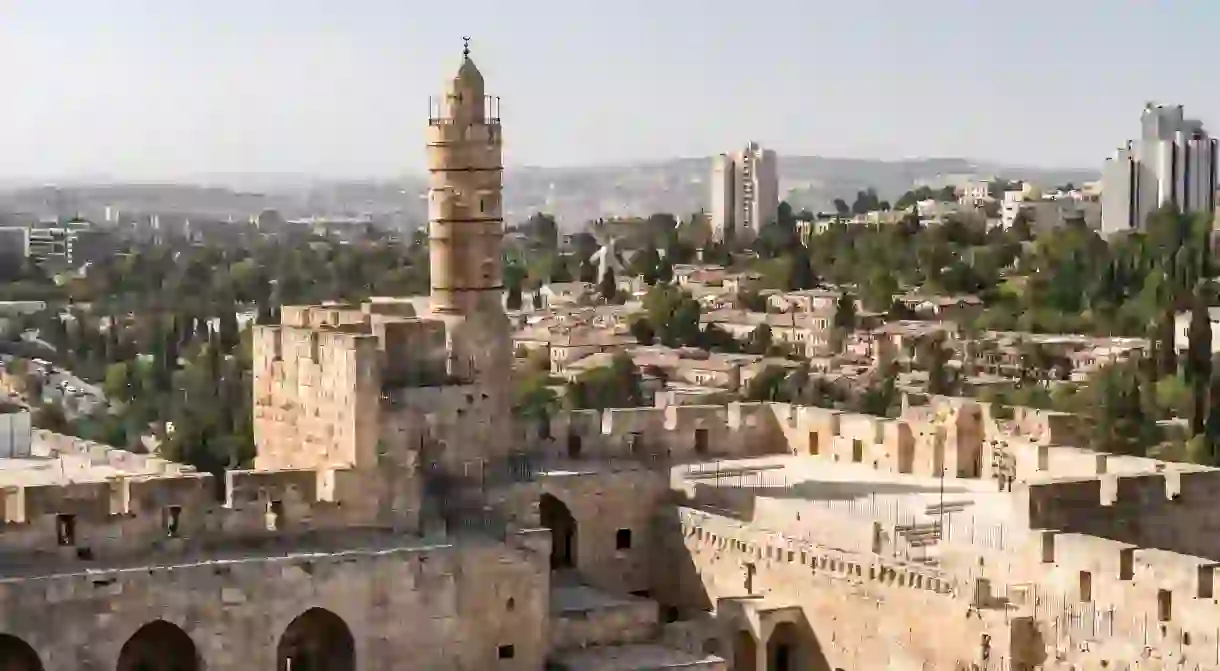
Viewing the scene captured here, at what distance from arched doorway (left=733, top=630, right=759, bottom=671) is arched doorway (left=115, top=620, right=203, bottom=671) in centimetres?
514

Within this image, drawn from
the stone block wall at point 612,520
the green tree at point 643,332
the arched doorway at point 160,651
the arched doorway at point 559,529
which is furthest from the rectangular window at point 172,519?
the green tree at point 643,332

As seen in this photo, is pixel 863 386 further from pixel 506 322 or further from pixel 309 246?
pixel 309 246

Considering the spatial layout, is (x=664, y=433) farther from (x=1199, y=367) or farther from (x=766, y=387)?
(x=766, y=387)

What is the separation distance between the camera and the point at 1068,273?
7294 cm

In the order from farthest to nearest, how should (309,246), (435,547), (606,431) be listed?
(309,246), (606,431), (435,547)

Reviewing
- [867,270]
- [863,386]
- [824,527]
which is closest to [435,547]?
[824,527]

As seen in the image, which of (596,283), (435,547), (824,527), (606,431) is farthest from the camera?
(596,283)

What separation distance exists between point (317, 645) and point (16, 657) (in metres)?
2.49

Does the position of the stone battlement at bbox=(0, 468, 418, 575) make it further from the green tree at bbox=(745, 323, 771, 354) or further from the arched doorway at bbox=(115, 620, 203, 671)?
the green tree at bbox=(745, 323, 771, 354)

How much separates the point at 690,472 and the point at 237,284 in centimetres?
7731

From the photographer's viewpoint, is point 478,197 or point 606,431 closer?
point 478,197

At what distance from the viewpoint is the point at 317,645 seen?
55.3 ft

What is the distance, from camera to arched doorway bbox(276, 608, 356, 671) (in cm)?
1659

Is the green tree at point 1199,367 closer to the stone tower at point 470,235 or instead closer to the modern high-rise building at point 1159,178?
the stone tower at point 470,235
